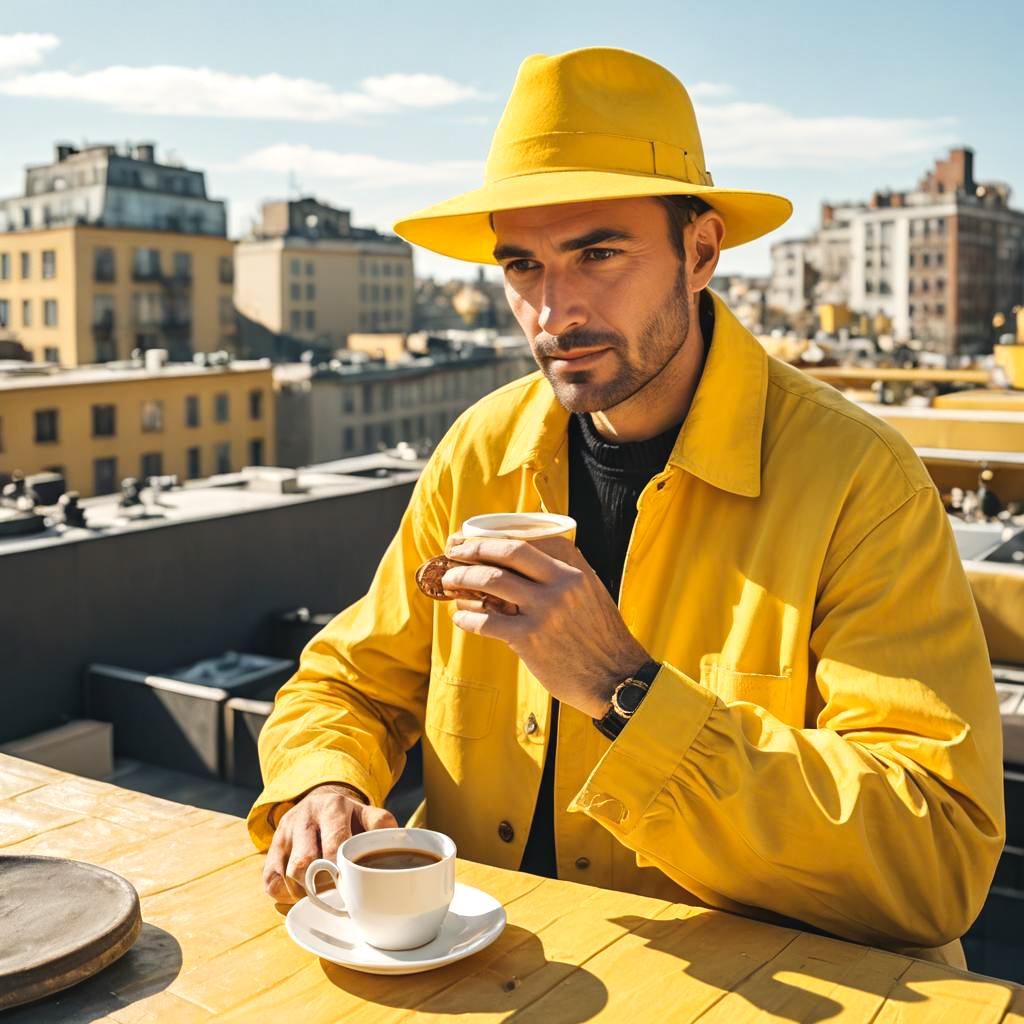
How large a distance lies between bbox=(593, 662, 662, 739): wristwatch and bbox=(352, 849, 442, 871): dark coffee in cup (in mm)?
347

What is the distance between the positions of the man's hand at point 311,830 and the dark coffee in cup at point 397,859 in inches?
10.4

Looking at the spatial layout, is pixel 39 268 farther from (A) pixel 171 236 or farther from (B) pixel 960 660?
(B) pixel 960 660

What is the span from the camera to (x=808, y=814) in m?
2.16

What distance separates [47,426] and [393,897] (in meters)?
42.2

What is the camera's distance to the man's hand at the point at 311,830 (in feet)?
7.62

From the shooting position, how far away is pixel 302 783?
263 cm

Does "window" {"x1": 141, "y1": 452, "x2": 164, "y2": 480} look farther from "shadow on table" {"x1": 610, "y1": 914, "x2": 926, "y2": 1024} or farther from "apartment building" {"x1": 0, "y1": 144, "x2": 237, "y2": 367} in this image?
"shadow on table" {"x1": 610, "y1": 914, "x2": 926, "y2": 1024}

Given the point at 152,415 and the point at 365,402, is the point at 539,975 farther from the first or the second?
the point at 365,402

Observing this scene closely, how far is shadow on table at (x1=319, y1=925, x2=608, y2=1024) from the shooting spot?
1929 mm

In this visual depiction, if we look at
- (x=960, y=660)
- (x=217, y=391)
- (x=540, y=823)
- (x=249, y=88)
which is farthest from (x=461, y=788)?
(x=249, y=88)

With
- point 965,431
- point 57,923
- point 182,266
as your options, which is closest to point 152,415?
point 182,266

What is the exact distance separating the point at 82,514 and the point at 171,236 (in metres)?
51.2

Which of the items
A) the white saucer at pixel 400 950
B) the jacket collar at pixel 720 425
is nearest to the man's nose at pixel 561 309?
the jacket collar at pixel 720 425

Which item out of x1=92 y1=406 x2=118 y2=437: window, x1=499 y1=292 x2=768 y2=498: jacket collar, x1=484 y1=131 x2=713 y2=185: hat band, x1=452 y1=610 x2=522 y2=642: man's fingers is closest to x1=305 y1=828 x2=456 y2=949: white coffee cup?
x1=452 y1=610 x2=522 y2=642: man's fingers
